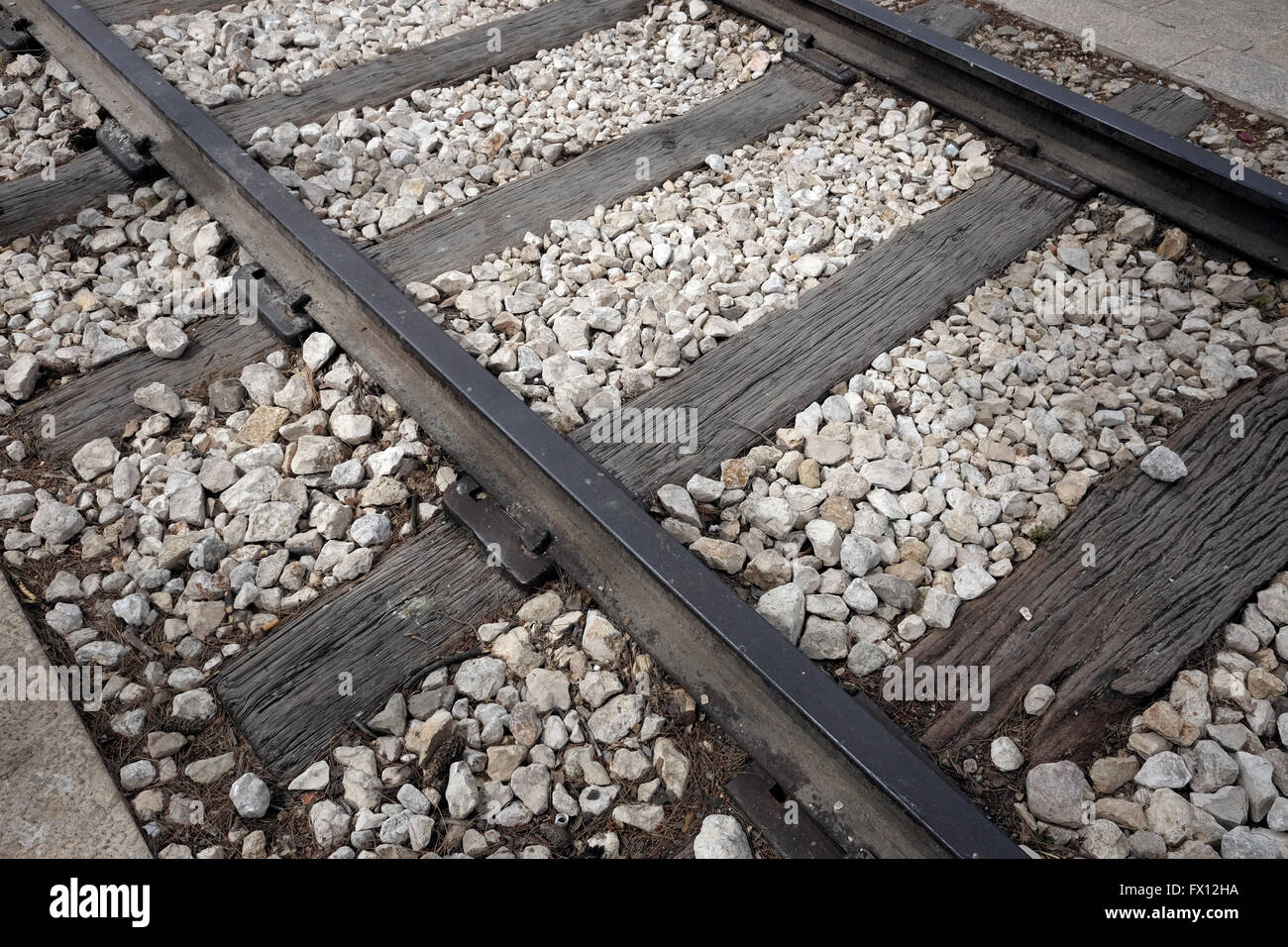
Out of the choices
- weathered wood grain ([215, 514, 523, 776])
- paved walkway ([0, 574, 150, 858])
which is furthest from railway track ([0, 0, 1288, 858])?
paved walkway ([0, 574, 150, 858])

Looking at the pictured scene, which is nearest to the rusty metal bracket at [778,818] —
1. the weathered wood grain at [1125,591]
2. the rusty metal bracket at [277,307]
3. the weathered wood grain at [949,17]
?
the weathered wood grain at [1125,591]

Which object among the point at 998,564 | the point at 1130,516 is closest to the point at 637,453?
the point at 998,564

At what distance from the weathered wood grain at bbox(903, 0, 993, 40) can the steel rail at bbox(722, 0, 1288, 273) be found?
0.55 meters

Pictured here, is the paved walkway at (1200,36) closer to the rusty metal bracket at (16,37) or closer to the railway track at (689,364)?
the railway track at (689,364)

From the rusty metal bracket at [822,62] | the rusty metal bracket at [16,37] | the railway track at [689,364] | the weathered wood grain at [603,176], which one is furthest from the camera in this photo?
the rusty metal bracket at [16,37]

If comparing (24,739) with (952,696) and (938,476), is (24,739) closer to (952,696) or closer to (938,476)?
(952,696)

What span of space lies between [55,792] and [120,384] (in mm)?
1371

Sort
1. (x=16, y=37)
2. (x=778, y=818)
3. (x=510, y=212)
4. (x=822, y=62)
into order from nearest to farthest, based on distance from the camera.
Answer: (x=778, y=818)
(x=510, y=212)
(x=822, y=62)
(x=16, y=37)

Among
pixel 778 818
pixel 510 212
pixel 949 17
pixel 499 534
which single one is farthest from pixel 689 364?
pixel 949 17

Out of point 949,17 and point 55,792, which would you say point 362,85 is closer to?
point 949,17

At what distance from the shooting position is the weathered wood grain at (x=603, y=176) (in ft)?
11.0

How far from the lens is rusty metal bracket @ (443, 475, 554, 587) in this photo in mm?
2418

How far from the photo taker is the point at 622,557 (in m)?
2.30

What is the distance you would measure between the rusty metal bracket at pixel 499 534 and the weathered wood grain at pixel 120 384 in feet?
3.12
